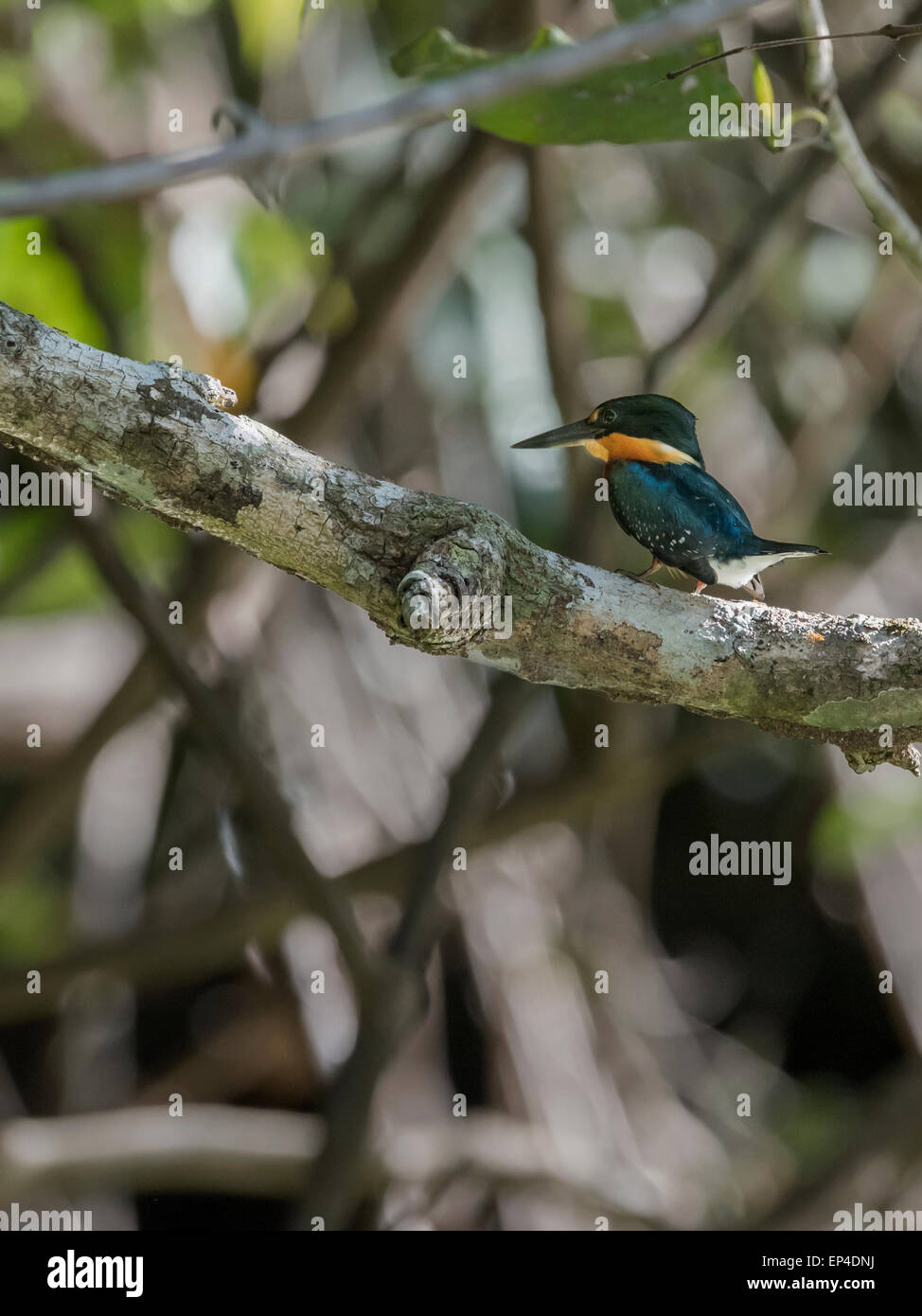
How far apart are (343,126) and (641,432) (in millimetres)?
1823

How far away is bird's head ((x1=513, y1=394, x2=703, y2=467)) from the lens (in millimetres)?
2859

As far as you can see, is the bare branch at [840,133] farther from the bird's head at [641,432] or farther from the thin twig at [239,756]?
the thin twig at [239,756]

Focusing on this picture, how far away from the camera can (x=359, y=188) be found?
578 cm

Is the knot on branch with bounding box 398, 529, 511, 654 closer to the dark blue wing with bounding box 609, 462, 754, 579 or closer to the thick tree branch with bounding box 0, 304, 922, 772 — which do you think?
the thick tree branch with bounding box 0, 304, 922, 772

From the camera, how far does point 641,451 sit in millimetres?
2863

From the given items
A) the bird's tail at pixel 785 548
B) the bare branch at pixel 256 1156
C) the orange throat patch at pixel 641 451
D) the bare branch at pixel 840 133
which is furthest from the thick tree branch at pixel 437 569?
the bare branch at pixel 256 1156

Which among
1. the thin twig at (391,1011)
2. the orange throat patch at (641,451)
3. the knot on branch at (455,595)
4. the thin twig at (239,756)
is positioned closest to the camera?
the knot on branch at (455,595)

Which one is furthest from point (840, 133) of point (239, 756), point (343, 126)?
point (239, 756)

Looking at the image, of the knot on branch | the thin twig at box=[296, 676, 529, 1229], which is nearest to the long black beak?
the knot on branch

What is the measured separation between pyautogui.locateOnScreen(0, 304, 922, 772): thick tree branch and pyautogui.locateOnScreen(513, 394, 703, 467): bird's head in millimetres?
664

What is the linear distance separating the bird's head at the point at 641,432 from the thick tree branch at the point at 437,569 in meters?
0.66

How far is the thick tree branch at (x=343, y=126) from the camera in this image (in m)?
1.04
